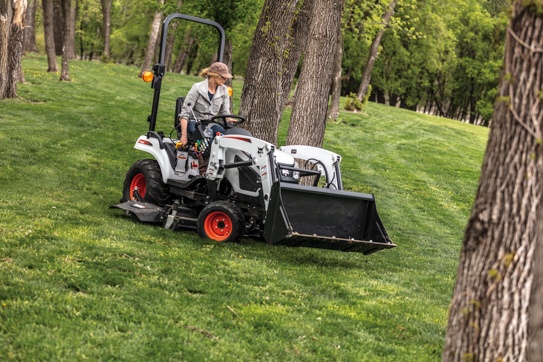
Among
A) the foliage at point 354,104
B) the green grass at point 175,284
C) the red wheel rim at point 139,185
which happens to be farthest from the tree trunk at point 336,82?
the red wheel rim at point 139,185

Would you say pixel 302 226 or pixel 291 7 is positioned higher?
pixel 291 7

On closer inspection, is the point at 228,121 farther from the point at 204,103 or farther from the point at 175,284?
the point at 175,284

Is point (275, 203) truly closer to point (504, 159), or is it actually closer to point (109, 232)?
point (109, 232)

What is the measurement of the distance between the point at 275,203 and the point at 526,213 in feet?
15.4

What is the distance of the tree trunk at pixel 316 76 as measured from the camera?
511 inches

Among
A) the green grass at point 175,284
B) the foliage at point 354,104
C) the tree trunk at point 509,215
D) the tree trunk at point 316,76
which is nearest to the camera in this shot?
the tree trunk at point 509,215

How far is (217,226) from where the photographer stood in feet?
32.2

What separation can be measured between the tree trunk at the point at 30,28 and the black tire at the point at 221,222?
29.8m

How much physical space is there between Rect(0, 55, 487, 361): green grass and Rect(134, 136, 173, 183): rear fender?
0.81 m

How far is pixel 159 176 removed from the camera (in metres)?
10.9

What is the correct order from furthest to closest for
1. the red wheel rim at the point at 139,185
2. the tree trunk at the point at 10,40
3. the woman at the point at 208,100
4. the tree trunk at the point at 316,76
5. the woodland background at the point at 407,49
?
the woodland background at the point at 407,49
the tree trunk at the point at 10,40
the tree trunk at the point at 316,76
the red wheel rim at the point at 139,185
the woman at the point at 208,100

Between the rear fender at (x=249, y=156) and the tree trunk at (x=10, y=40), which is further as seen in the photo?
the tree trunk at (x=10, y=40)

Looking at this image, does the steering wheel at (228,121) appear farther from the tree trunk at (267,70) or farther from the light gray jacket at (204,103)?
the tree trunk at (267,70)

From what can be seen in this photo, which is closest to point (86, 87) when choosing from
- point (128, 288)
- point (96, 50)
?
point (128, 288)
